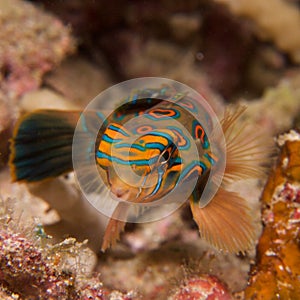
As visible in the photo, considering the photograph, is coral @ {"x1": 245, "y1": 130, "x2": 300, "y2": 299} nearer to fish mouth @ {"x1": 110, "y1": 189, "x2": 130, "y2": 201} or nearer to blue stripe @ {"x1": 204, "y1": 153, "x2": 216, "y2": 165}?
blue stripe @ {"x1": 204, "y1": 153, "x2": 216, "y2": 165}

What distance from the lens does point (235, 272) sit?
3289 millimetres

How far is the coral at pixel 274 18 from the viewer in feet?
18.7

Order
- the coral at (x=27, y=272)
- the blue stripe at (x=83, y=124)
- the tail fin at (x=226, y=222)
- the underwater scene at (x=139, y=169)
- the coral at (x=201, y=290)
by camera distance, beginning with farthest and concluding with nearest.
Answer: the blue stripe at (x=83, y=124), the tail fin at (x=226, y=222), the coral at (x=201, y=290), the underwater scene at (x=139, y=169), the coral at (x=27, y=272)

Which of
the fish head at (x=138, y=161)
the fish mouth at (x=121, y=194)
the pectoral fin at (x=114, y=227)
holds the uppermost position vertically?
the fish head at (x=138, y=161)

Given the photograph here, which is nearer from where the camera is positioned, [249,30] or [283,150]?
[283,150]

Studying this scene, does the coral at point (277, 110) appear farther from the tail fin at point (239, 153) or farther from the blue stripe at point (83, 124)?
the blue stripe at point (83, 124)

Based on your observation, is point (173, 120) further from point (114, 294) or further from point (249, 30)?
point (249, 30)

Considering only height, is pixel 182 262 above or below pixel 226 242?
below

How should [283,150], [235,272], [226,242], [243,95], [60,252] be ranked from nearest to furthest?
[60,252]
[226,242]
[235,272]
[283,150]
[243,95]

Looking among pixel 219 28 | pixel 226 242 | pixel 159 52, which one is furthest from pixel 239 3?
pixel 226 242

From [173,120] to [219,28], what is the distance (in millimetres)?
3998

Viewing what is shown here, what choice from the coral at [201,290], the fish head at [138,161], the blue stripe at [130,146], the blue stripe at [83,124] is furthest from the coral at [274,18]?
the coral at [201,290]

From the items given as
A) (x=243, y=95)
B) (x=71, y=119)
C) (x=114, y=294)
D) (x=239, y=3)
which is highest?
(x=239, y=3)

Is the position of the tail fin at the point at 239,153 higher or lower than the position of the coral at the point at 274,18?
lower
